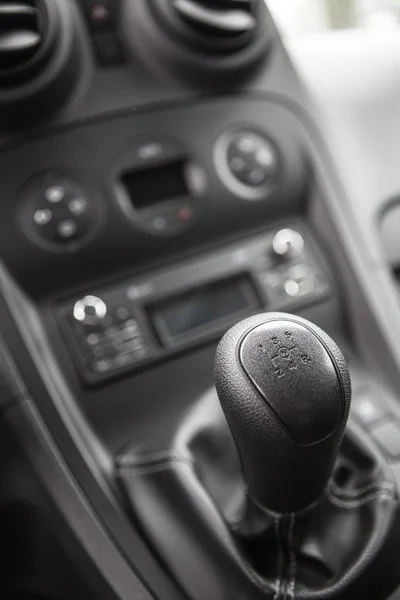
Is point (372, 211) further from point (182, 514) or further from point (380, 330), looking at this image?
point (182, 514)

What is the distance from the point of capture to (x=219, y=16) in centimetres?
92

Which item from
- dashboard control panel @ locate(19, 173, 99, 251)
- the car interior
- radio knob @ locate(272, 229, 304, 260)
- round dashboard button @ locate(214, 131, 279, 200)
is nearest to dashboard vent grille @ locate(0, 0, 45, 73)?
the car interior

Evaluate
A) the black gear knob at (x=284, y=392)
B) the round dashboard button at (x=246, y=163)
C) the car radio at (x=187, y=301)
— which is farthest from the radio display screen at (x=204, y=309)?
the black gear knob at (x=284, y=392)

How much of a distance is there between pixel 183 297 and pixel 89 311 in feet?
0.39

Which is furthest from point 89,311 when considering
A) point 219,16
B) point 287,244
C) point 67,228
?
point 219,16

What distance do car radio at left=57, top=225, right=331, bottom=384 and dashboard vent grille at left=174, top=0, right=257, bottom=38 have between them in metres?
0.26

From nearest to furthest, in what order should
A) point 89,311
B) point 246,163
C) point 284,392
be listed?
point 284,392, point 89,311, point 246,163

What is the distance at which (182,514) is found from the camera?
715 millimetres

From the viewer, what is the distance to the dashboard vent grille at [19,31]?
0.83 m

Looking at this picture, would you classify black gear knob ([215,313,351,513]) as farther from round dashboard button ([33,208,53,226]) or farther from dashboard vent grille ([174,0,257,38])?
dashboard vent grille ([174,0,257,38])

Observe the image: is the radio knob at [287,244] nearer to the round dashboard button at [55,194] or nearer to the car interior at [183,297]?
the car interior at [183,297]

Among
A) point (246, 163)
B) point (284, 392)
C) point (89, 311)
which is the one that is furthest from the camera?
point (246, 163)

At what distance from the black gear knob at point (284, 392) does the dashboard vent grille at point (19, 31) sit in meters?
0.46

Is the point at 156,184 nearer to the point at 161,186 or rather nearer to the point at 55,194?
the point at 161,186
